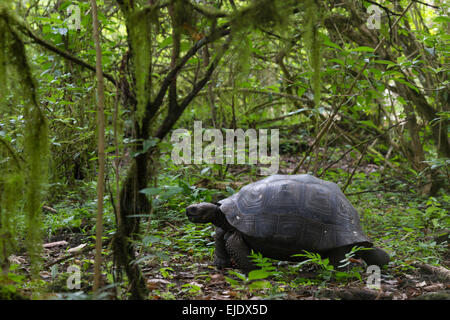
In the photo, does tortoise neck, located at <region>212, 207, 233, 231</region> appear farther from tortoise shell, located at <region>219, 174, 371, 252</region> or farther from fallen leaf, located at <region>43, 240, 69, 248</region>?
fallen leaf, located at <region>43, 240, 69, 248</region>

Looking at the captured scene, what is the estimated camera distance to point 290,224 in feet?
12.1

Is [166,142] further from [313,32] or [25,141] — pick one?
[313,32]

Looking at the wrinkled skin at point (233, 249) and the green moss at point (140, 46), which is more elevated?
the green moss at point (140, 46)

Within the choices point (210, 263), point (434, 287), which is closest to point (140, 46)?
point (210, 263)

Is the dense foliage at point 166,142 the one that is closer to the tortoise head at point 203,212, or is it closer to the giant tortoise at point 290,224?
the giant tortoise at point 290,224

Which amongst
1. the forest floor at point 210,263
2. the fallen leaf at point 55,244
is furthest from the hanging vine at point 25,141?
the fallen leaf at point 55,244

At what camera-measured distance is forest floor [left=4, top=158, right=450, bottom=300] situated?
285 cm

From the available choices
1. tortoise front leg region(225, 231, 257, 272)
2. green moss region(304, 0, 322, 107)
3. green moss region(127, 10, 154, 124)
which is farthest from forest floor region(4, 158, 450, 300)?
green moss region(304, 0, 322, 107)

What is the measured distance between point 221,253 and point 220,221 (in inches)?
12.8

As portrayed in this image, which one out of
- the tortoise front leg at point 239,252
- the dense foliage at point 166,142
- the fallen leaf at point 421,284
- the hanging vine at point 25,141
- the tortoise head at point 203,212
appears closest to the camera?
the hanging vine at point 25,141

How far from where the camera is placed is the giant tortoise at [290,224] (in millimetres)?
3672

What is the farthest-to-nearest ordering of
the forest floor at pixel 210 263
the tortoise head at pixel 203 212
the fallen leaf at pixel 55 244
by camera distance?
the fallen leaf at pixel 55 244
the tortoise head at pixel 203 212
the forest floor at pixel 210 263

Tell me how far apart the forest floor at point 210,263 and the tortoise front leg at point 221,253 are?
0.25 feet

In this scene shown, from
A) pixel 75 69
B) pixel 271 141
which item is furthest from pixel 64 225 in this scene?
pixel 271 141
